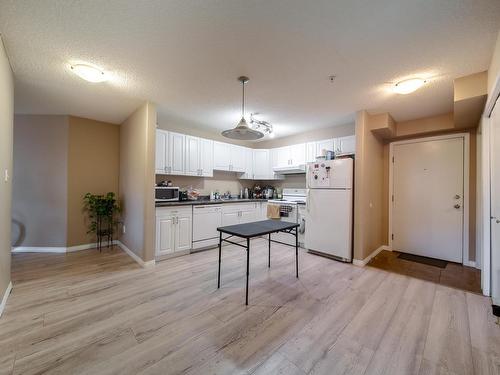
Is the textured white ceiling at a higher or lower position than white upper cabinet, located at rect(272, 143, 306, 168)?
higher

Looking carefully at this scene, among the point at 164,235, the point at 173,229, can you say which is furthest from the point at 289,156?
the point at 164,235

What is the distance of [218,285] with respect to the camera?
2.56m

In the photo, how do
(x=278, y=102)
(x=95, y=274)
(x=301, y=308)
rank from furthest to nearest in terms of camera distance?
(x=278, y=102) < (x=95, y=274) < (x=301, y=308)

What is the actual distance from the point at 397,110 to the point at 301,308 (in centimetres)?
316

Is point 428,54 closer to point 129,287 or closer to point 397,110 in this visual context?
point 397,110

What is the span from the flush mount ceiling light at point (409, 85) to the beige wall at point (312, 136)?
1518mm

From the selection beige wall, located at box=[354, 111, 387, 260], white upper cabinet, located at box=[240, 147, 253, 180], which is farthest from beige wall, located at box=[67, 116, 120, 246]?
beige wall, located at box=[354, 111, 387, 260]

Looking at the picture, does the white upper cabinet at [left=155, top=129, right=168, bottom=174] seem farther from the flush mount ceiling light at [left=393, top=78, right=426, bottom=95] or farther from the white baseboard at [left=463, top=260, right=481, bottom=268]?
the white baseboard at [left=463, top=260, right=481, bottom=268]

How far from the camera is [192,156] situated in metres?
4.24

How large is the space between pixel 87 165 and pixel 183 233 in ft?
7.63

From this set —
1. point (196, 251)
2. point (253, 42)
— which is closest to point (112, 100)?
point (253, 42)

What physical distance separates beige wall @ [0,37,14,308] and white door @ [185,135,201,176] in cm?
231

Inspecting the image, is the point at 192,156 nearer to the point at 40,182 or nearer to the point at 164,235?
the point at 164,235

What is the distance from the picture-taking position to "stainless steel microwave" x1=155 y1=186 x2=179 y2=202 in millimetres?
3758
